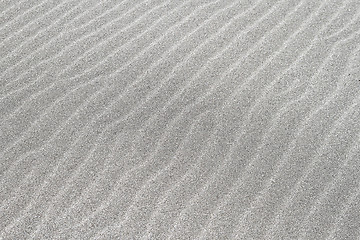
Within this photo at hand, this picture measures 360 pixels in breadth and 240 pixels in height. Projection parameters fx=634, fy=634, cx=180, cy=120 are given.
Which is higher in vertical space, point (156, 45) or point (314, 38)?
point (156, 45)

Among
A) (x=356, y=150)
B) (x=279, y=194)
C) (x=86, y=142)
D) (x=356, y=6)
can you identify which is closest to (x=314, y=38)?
(x=356, y=6)

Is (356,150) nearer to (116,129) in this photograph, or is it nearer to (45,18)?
(116,129)

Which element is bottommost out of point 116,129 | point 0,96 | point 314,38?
point 314,38

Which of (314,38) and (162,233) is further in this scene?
(314,38)

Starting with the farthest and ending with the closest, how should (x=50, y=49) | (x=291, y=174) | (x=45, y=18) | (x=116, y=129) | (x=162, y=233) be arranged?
(x=45, y=18)
(x=50, y=49)
(x=116, y=129)
(x=291, y=174)
(x=162, y=233)

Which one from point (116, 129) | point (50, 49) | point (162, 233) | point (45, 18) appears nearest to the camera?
point (162, 233)

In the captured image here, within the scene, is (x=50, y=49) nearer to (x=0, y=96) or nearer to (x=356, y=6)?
(x=0, y=96)
